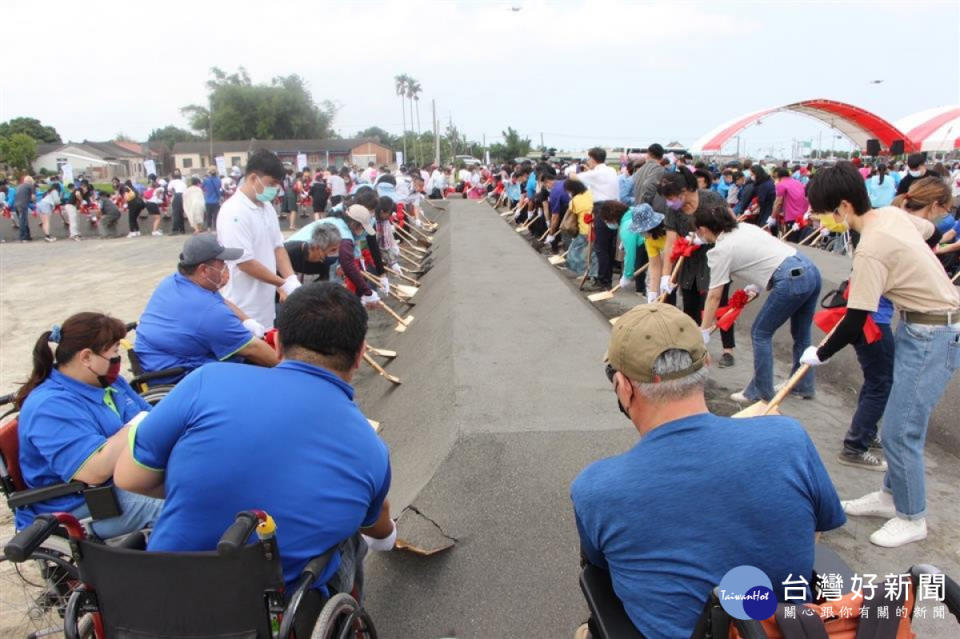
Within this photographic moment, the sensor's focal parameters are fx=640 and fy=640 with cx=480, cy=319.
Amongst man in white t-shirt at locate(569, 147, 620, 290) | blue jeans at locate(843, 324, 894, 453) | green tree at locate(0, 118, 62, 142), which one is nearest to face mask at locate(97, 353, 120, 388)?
blue jeans at locate(843, 324, 894, 453)

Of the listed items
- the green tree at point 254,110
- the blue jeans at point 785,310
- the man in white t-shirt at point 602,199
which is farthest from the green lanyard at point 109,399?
the green tree at point 254,110

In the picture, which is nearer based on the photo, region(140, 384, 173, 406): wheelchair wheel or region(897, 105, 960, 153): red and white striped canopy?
region(140, 384, 173, 406): wheelchair wheel

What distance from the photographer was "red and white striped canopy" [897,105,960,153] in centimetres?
1692

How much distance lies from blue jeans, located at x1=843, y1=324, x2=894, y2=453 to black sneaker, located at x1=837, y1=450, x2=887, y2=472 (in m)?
0.03

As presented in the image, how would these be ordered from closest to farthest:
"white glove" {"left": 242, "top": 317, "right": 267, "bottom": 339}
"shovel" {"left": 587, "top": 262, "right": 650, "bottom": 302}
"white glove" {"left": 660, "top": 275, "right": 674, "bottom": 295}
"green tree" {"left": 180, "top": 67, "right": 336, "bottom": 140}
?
"white glove" {"left": 242, "top": 317, "right": 267, "bottom": 339}, "white glove" {"left": 660, "top": 275, "right": 674, "bottom": 295}, "shovel" {"left": 587, "top": 262, "right": 650, "bottom": 302}, "green tree" {"left": 180, "top": 67, "right": 336, "bottom": 140}

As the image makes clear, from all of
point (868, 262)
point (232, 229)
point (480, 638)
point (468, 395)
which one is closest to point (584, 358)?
point (468, 395)

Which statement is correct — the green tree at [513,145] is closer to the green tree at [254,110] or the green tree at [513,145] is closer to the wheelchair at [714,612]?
the green tree at [254,110]

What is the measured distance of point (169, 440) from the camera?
178 cm

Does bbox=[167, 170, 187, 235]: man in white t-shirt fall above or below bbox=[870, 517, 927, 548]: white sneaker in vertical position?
above

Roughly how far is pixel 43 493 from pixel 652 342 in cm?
231

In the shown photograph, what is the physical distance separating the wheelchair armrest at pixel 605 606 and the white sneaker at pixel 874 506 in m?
2.16

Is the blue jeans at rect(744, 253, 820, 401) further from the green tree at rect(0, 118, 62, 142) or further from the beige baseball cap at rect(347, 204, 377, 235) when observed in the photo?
the green tree at rect(0, 118, 62, 142)

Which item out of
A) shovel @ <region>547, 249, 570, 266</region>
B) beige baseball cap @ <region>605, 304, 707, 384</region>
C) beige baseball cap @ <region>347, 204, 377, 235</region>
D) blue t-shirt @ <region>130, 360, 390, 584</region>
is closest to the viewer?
beige baseball cap @ <region>605, 304, 707, 384</region>

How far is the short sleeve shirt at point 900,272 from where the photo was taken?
2.85 m
